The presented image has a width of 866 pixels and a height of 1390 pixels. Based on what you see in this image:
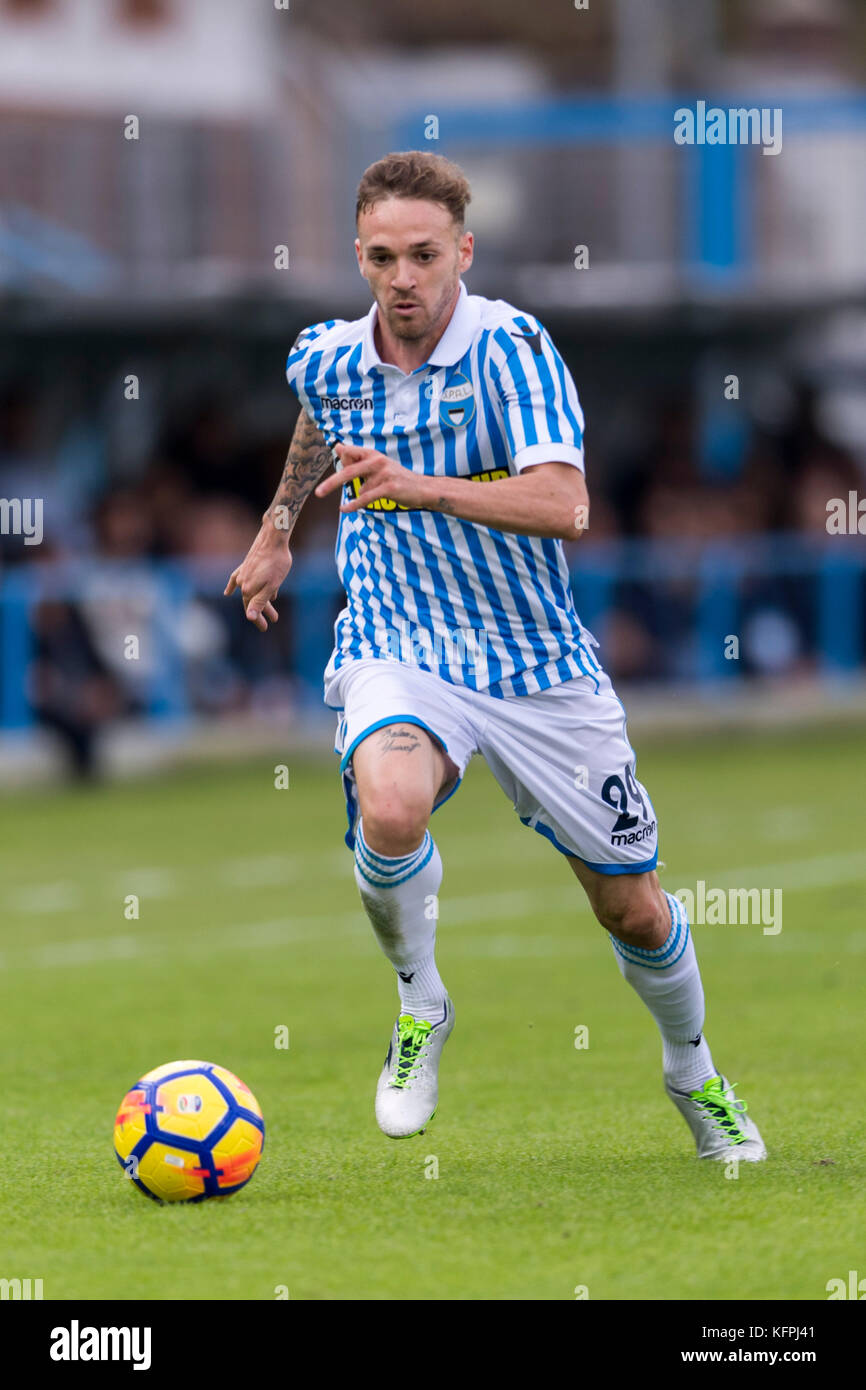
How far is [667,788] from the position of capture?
18.1 meters

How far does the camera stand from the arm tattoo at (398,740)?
6.16m

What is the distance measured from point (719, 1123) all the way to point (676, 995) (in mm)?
344

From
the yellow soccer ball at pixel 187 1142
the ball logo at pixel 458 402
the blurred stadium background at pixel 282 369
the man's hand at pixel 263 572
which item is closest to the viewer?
the yellow soccer ball at pixel 187 1142

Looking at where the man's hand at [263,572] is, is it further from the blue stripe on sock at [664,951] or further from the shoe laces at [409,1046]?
the blue stripe on sock at [664,951]

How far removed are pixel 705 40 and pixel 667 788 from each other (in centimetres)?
1321

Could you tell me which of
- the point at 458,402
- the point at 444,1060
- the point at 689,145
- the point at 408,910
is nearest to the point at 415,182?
the point at 458,402

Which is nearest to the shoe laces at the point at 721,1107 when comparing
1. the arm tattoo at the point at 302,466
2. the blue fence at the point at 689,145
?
the arm tattoo at the point at 302,466

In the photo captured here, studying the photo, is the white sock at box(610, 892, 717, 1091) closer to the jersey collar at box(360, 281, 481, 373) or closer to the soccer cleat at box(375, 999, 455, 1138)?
the soccer cleat at box(375, 999, 455, 1138)

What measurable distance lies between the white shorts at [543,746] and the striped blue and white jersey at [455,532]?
60mm

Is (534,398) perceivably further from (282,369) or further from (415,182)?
(282,369)

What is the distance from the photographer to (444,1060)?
27.6 ft

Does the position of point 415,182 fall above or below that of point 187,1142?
above

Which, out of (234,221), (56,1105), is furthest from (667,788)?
(56,1105)

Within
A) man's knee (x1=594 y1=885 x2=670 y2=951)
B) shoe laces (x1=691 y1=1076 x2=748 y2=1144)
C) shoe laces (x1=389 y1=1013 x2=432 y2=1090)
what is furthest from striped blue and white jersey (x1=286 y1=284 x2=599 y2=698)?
shoe laces (x1=691 y1=1076 x2=748 y2=1144)
